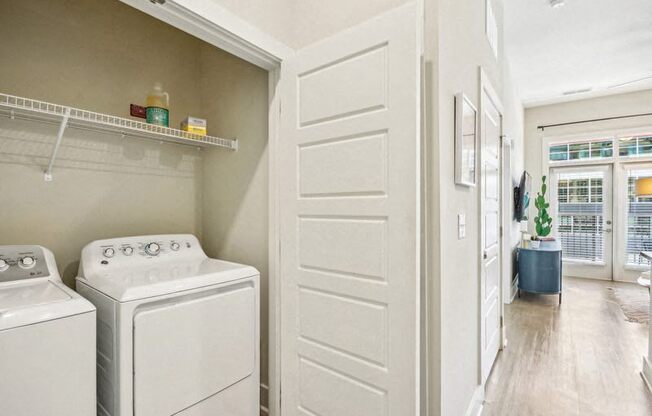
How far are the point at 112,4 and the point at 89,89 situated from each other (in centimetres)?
55

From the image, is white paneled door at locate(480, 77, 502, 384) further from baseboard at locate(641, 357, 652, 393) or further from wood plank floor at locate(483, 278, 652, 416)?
baseboard at locate(641, 357, 652, 393)

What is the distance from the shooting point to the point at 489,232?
2436mm

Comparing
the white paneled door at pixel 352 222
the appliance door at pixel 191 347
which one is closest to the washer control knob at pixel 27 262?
the appliance door at pixel 191 347

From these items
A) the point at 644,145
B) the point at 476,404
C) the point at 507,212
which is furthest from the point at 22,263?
the point at 644,145

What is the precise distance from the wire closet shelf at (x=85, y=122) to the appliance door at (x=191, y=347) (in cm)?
89

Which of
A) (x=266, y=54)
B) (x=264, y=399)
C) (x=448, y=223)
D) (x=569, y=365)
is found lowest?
(x=569, y=365)

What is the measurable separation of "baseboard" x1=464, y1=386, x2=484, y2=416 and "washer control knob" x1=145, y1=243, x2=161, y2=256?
1.93 metres

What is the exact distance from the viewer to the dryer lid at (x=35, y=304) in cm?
98

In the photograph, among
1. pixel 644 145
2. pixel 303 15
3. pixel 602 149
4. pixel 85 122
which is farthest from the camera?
pixel 602 149

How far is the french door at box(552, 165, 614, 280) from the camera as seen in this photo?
542cm

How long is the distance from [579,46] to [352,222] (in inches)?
166

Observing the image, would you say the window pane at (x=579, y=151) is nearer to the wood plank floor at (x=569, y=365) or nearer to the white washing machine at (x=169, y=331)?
the wood plank floor at (x=569, y=365)

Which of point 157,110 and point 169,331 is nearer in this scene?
point 169,331

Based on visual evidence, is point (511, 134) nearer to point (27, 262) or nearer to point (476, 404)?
point (476, 404)
